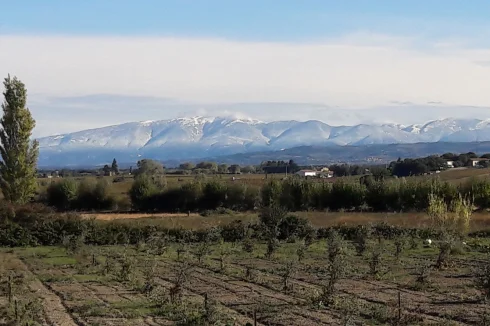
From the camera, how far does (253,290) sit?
2270cm

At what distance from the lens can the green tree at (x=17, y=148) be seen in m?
51.0

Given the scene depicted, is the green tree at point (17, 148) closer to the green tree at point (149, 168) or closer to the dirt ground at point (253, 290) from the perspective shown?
the dirt ground at point (253, 290)

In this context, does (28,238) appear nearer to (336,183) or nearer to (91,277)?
(91,277)

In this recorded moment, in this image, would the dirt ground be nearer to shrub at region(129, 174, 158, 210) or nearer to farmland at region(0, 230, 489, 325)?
farmland at region(0, 230, 489, 325)

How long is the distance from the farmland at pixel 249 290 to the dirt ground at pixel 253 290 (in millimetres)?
30

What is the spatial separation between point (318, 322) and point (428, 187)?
42.1 m

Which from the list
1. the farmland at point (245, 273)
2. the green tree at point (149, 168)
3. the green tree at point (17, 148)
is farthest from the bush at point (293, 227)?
the green tree at point (149, 168)

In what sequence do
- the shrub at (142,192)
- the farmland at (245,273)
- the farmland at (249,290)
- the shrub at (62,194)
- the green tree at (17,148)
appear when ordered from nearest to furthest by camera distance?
the farmland at (249,290) → the farmland at (245,273) → the green tree at (17,148) → the shrub at (142,192) → the shrub at (62,194)

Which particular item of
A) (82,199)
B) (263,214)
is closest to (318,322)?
(263,214)

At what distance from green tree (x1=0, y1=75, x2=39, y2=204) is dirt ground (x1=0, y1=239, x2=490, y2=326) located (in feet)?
52.4

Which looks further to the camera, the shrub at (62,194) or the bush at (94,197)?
the bush at (94,197)

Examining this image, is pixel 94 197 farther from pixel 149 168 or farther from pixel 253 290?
pixel 253 290

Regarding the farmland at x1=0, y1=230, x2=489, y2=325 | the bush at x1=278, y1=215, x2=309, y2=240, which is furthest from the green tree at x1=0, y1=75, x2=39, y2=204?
the bush at x1=278, y1=215, x2=309, y2=240

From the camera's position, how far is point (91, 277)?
89.4ft
